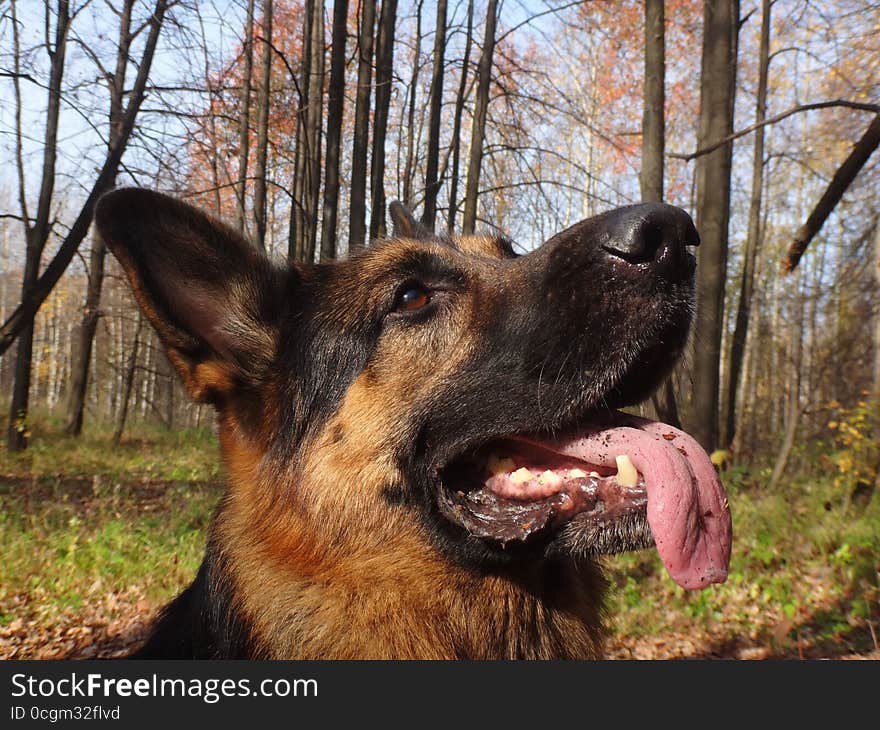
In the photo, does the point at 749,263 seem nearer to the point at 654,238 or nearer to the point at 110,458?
the point at 654,238

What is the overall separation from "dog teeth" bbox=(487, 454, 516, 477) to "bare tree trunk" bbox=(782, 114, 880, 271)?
9.43 feet

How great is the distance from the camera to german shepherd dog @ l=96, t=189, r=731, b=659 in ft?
7.61

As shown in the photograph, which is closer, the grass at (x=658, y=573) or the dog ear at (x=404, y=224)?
the dog ear at (x=404, y=224)

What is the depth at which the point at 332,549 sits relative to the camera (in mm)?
2590

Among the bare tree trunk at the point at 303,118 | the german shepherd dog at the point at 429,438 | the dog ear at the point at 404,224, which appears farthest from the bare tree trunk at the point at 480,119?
the german shepherd dog at the point at 429,438

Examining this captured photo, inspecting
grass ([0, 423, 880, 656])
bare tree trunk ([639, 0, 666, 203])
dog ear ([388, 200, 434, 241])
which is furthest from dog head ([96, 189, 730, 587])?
bare tree trunk ([639, 0, 666, 203])

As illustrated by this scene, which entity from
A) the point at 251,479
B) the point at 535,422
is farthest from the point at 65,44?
the point at 535,422

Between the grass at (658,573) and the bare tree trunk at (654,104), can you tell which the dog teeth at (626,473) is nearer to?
the grass at (658,573)

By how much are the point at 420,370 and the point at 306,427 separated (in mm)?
552

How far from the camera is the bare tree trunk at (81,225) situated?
4.98m

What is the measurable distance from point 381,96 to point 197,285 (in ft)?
31.6

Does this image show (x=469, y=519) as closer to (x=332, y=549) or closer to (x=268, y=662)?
(x=332, y=549)

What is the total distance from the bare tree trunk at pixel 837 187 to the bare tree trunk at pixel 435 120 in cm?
880

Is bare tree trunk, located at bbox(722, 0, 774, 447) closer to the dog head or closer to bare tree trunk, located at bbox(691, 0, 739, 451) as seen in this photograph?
bare tree trunk, located at bbox(691, 0, 739, 451)
